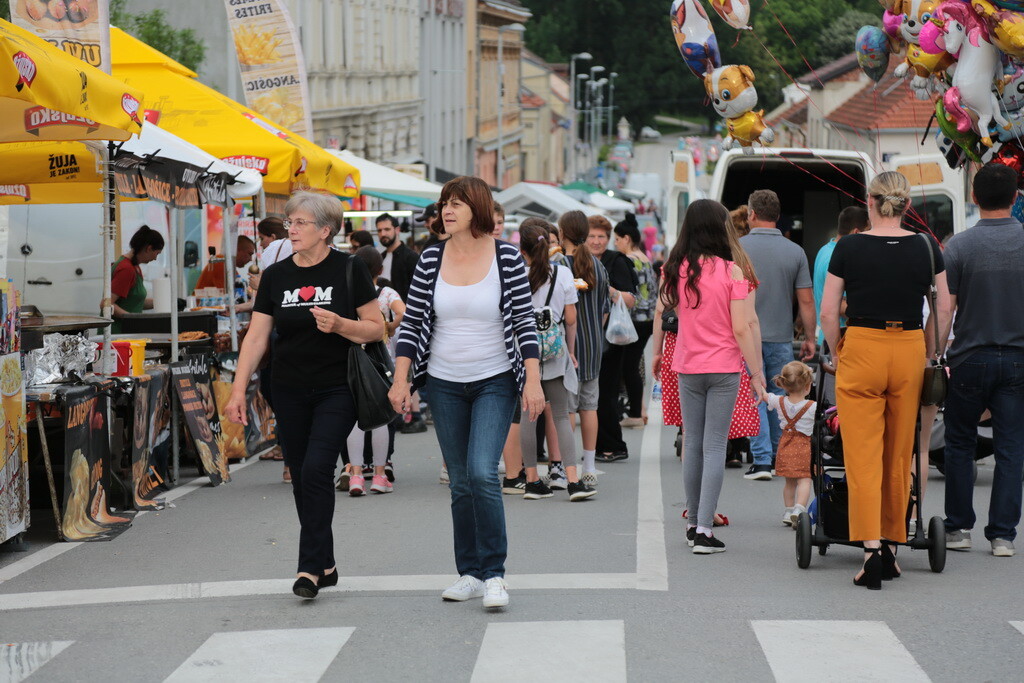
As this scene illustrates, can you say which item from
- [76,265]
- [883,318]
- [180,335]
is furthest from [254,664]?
[76,265]

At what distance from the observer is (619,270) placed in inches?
512

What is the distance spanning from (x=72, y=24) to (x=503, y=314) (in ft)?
17.5

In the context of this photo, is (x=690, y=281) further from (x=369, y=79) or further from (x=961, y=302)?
(x=369, y=79)

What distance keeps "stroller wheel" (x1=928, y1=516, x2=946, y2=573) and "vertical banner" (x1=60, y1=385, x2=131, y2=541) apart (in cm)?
444

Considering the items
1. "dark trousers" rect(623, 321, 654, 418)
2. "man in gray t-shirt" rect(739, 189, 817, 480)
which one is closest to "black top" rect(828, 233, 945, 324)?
"man in gray t-shirt" rect(739, 189, 817, 480)

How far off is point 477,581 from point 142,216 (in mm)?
15574

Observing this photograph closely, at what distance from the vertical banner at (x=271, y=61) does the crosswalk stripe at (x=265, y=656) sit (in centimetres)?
1263

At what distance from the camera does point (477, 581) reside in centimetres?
687

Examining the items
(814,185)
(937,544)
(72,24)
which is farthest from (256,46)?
(937,544)

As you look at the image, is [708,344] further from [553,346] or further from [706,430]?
[553,346]

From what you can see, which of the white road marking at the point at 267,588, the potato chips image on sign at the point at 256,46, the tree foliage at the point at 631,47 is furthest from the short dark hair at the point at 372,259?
the tree foliage at the point at 631,47

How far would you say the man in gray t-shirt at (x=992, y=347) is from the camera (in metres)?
7.79

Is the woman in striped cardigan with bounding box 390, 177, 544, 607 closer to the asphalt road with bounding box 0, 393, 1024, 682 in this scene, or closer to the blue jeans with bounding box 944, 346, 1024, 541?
the asphalt road with bounding box 0, 393, 1024, 682

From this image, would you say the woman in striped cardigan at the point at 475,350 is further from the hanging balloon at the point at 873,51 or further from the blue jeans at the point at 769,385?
the hanging balloon at the point at 873,51
